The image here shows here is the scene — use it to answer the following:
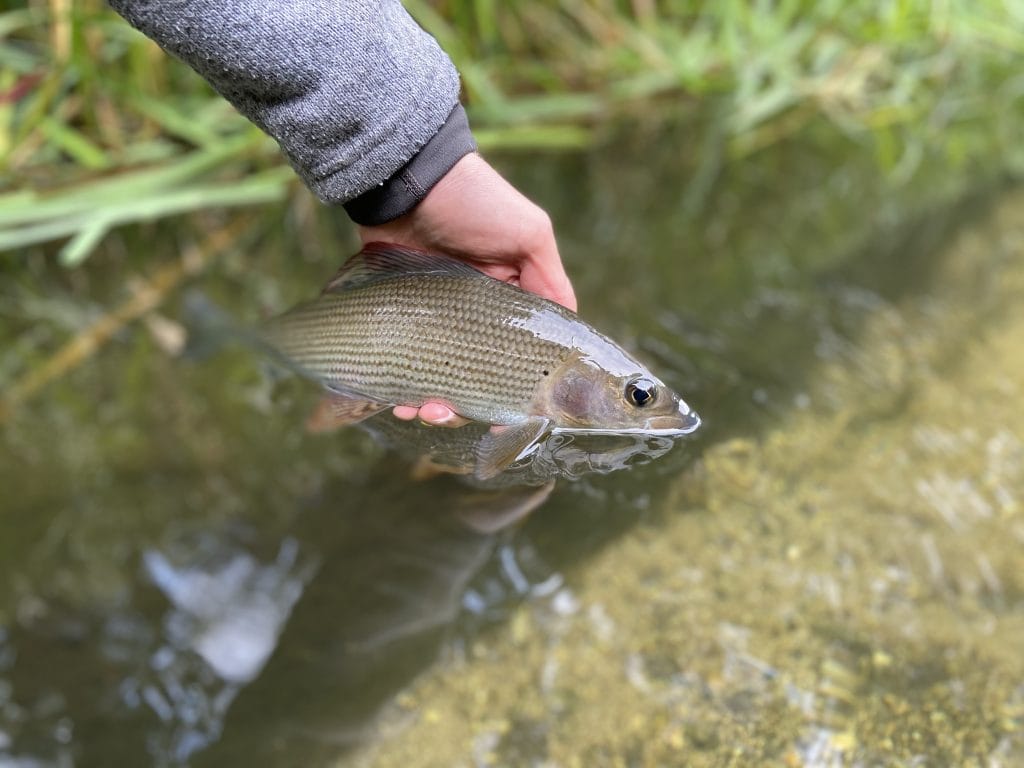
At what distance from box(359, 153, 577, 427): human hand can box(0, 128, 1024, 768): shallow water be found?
0.65 metres

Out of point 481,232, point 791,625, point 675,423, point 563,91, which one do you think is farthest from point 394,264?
point 563,91

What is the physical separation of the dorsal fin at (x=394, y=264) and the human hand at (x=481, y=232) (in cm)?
9

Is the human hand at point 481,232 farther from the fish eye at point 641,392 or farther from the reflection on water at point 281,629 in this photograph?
the reflection on water at point 281,629

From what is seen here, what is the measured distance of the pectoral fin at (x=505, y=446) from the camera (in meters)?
2.32

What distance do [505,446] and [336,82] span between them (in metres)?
1.09

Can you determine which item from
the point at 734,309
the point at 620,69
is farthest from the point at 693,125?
the point at 734,309

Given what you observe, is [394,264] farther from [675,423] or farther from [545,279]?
[675,423]

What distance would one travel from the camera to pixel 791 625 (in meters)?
2.83

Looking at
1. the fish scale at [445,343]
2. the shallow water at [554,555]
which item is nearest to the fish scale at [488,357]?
Answer: the fish scale at [445,343]

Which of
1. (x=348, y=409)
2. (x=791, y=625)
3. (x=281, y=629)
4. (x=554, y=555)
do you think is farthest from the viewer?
(x=281, y=629)

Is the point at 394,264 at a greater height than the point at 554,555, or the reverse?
the point at 394,264

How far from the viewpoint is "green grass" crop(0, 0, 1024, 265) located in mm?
3682

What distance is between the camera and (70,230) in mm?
3480

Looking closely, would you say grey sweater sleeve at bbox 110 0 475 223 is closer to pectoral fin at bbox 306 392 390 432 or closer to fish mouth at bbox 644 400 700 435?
pectoral fin at bbox 306 392 390 432
